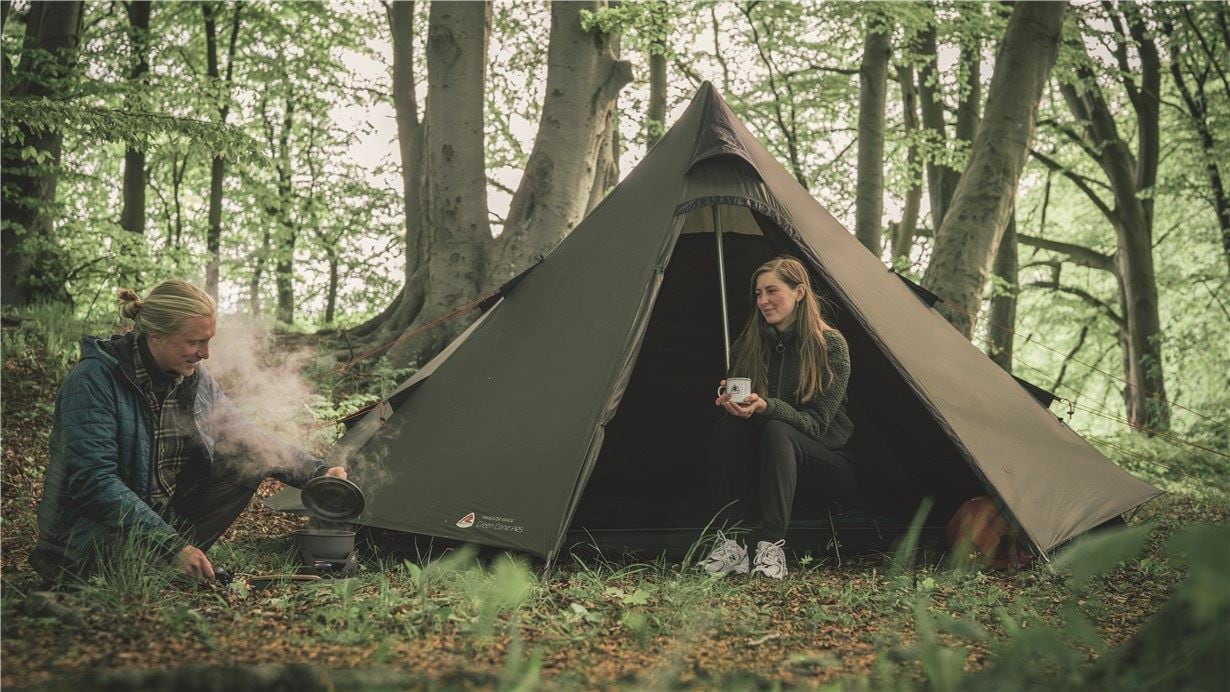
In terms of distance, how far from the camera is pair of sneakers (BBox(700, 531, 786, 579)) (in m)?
Answer: 3.09

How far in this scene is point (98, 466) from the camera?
2531mm

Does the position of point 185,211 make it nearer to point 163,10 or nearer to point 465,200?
point 163,10

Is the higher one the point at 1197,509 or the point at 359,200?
the point at 359,200

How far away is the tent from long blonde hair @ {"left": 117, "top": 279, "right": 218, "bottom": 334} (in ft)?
3.36

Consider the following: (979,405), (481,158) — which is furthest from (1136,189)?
(979,405)

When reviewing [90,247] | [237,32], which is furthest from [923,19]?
[237,32]

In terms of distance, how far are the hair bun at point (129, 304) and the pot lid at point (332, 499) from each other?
71cm

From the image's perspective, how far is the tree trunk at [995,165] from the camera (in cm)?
597

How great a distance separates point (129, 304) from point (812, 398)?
2284 mm

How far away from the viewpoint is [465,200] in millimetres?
6062

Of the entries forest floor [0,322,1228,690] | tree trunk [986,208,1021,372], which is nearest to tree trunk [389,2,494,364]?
forest floor [0,322,1228,690]

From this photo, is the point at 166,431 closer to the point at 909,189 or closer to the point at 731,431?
the point at 731,431

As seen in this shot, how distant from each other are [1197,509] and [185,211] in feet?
49.1

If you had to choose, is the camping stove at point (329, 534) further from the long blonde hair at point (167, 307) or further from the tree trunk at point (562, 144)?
the tree trunk at point (562, 144)
